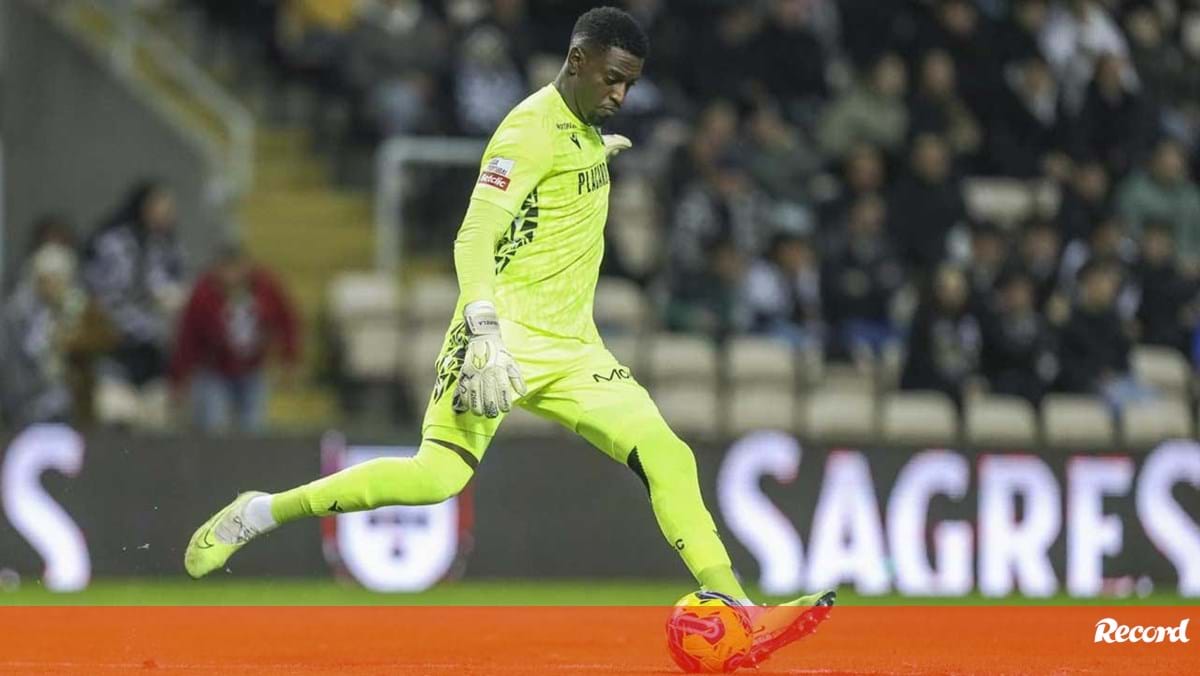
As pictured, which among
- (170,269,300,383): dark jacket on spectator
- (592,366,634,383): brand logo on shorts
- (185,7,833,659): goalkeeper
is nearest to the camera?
(185,7,833,659): goalkeeper

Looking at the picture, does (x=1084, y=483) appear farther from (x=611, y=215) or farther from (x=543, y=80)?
(x=543, y=80)

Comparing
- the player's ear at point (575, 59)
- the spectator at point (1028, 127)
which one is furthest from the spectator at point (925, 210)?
the player's ear at point (575, 59)

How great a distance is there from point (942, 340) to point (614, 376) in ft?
25.8

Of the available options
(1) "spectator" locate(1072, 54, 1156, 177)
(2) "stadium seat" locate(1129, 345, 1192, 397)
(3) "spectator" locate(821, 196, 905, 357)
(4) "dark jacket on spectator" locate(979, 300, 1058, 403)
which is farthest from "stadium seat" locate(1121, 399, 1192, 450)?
(1) "spectator" locate(1072, 54, 1156, 177)

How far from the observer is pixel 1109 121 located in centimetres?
1898

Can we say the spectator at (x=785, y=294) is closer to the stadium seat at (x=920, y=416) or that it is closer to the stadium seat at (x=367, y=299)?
the stadium seat at (x=920, y=416)

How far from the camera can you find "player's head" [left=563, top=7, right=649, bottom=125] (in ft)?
26.6

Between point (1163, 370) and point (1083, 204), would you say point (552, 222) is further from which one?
point (1083, 204)

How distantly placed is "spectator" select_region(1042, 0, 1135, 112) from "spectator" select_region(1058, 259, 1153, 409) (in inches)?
129

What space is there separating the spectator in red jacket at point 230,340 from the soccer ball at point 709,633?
25.4 feet

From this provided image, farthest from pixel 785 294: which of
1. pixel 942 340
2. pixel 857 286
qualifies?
pixel 942 340

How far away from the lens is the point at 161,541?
46.9 ft

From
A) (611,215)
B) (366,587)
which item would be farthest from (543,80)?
(366,587)

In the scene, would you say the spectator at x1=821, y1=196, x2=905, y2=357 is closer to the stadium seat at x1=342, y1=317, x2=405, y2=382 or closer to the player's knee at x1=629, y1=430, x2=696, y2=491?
the stadium seat at x1=342, y1=317, x2=405, y2=382
